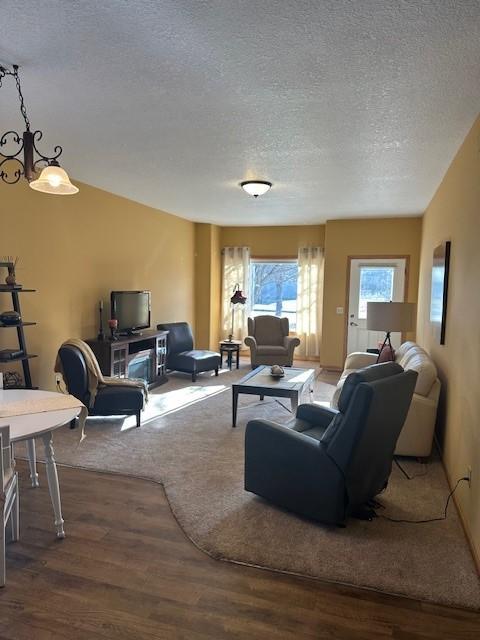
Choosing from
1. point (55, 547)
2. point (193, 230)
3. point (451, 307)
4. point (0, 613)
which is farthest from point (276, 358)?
point (0, 613)

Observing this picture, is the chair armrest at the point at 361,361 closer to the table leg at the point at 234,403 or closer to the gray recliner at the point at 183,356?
the table leg at the point at 234,403

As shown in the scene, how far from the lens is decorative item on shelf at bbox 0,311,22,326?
3889 mm

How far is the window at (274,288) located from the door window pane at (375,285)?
5.22ft

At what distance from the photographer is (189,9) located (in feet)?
6.11

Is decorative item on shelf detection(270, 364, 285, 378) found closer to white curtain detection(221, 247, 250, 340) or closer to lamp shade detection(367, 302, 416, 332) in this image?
lamp shade detection(367, 302, 416, 332)

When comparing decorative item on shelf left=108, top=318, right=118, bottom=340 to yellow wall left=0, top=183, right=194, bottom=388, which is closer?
yellow wall left=0, top=183, right=194, bottom=388

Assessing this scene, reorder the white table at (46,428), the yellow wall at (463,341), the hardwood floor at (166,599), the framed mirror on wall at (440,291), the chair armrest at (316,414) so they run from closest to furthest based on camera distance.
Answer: the hardwood floor at (166,599)
the white table at (46,428)
the yellow wall at (463,341)
the chair armrest at (316,414)
the framed mirror on wall at (440,291)

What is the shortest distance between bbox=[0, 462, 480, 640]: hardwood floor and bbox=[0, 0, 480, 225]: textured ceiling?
2.68 metres

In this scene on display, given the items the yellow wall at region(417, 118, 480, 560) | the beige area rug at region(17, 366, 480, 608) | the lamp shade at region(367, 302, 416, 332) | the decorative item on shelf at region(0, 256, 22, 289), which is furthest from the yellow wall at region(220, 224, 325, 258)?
the decorative item on shelf at region(0, 256, 22, 289)

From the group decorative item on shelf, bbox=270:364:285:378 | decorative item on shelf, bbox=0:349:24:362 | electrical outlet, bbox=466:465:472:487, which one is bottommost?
electrical outlet, bbox=466:465:472:487

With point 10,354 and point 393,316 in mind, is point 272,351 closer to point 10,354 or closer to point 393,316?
point 393,316

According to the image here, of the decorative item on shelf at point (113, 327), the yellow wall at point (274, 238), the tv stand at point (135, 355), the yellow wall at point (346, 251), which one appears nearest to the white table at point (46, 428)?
the tv stand at point (135, 355)

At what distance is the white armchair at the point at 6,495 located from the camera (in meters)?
2.10

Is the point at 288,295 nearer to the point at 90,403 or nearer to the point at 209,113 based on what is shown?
the point at 90,403
